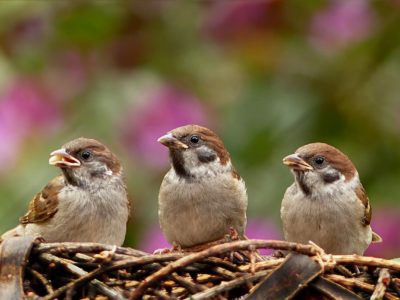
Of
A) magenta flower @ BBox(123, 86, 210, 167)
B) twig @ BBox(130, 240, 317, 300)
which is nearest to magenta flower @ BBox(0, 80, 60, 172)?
magenta flower @ BBox(123, 86, 210, 167)

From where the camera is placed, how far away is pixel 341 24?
534cm

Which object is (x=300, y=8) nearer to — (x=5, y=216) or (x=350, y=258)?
(x=5, y=216)

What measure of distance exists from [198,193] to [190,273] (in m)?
1.16

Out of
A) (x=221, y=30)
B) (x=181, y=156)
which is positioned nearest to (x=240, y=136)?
(x=221, y=30)

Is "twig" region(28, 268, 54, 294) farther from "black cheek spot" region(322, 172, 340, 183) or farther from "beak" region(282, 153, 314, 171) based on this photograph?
"black cheek spot" region(322, 172, 340, 183)

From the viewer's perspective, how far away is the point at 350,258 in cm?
266

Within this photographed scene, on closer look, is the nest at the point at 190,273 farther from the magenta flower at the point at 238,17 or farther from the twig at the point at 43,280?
the magenta flower at the point at 238,17

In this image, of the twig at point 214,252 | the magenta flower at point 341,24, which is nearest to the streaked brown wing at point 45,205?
the twig at point 214,252

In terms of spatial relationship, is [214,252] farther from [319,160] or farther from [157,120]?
[157,120]

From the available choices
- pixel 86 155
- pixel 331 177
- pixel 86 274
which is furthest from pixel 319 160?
pixel 86 274

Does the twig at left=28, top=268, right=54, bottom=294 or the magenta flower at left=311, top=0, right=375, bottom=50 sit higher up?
the magenta flower at left=311, top=0, right=375, bottom=50

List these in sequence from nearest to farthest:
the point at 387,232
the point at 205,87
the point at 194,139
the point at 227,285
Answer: the point at 227,285, the point at 194,139, the point at 387,232, the point at 205,87

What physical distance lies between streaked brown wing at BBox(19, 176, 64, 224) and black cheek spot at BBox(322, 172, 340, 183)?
929 mm

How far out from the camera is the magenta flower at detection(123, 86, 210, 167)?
16.3 feet
